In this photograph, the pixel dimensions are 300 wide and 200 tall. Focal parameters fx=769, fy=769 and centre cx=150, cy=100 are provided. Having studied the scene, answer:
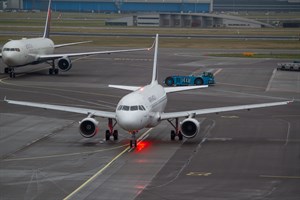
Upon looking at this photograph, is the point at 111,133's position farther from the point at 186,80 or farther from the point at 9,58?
the point at 9,58

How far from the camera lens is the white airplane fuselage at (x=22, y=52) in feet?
292

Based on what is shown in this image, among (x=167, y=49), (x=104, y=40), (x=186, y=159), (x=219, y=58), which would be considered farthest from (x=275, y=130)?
(x=104, y=40)

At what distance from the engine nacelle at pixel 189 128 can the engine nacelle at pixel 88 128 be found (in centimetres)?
551

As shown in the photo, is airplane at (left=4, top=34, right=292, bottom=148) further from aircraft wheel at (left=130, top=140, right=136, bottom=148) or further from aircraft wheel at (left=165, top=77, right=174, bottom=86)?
aircraft wheel at (left=165, top=77, right=174, bottom=86)

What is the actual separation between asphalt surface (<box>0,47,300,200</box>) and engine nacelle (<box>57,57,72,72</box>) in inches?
506

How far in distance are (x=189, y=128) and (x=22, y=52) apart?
4560cm

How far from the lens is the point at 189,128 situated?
4872cm

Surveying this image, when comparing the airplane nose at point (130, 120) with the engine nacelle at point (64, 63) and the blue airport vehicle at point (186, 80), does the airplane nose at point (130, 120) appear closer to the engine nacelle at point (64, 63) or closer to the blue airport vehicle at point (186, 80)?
the blue airport vehicle at point (186, 80)

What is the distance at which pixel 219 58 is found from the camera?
120m

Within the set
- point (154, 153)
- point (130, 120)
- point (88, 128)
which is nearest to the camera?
point (130, 120)

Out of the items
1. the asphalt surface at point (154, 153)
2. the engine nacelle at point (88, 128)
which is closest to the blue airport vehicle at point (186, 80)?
the asphalt surface at point (154, 153)

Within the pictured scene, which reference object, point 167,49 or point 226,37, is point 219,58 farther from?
point 226,37

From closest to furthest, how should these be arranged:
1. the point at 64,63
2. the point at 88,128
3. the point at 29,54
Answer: the point at 88,128 → the point at 29,54 → the point at 64,63

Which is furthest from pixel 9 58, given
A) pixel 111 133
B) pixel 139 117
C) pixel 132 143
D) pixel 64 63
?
pixel 139 117
